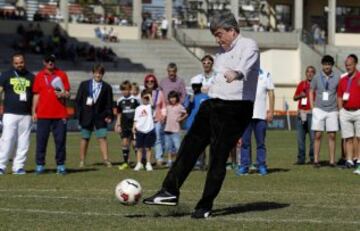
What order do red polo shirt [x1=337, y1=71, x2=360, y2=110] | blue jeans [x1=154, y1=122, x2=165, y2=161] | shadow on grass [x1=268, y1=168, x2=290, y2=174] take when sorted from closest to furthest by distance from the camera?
shadow on grass [x1=268, y1=168, x2=290, y2=174] → red polo shirt [x1=337, y1=71, x2=360, y2=110] → blue jeans [x1=154, y1=122, x2=165, y2=161]

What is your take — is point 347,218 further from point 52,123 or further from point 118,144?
point 118,144

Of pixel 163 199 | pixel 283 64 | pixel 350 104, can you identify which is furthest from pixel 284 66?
pixel 163 199

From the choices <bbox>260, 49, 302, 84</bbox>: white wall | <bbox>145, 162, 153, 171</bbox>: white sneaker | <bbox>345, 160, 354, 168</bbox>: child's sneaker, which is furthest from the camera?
<bbox>260, 49, 302, 84</bbox>: white wall

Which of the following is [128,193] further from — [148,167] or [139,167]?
[139,167]

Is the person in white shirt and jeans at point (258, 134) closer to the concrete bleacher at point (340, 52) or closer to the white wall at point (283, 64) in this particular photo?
the concrete bleacher at point (340, 52)

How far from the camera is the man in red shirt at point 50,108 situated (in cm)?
1700

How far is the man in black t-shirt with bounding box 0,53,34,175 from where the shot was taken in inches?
663

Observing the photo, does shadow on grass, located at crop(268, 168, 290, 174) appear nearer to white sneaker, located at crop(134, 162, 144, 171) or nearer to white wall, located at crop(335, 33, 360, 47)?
white sneaker, located at crop(134, 162, 144, 171)

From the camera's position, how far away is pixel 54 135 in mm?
17094

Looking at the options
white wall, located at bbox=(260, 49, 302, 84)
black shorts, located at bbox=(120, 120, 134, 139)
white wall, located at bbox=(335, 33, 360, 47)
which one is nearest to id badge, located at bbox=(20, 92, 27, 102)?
black shorts, located at bbox=(120, 120, 134, 139)

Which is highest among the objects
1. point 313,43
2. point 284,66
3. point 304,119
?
point 313,43

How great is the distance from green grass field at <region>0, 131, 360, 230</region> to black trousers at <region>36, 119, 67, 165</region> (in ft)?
1.26

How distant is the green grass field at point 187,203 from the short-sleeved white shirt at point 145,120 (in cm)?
143

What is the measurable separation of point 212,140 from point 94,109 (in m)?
9.11
